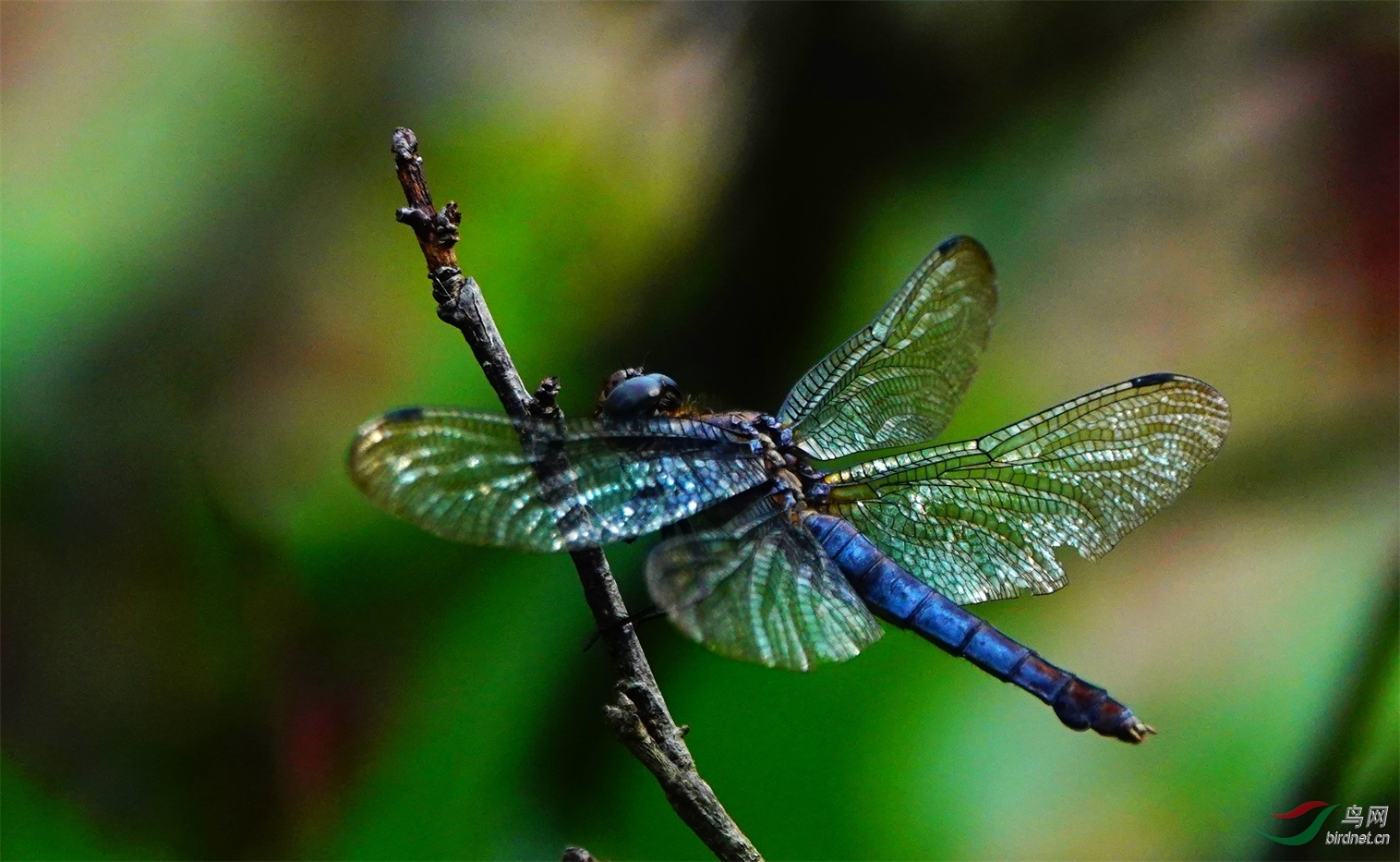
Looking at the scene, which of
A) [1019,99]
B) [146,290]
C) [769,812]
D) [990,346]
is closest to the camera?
[769,812]

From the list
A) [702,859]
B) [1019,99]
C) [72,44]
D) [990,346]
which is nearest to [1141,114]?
[1019,99]

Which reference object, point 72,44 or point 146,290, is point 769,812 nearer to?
point 146,290

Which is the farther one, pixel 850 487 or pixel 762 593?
pixel 850 487

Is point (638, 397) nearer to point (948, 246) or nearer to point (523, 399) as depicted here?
point (523, 399)

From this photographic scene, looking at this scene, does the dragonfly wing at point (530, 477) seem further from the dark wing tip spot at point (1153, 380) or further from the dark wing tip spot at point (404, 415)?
the dark wing tip spot at point (1153, 380)

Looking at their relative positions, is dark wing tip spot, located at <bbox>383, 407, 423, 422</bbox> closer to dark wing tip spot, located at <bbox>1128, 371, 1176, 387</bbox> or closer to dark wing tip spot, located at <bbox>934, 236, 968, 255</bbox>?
dark wing tip spot, located at <bbox>934, 236, 968, 255</bbox>

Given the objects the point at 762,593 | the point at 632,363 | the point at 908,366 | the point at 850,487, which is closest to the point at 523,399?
the point at 762,593

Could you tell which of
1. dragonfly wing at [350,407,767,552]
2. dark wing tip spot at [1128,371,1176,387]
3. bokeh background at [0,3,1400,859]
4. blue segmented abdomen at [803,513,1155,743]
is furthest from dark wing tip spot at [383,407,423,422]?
dark wing tip spot at [1128,371,1176,387]
